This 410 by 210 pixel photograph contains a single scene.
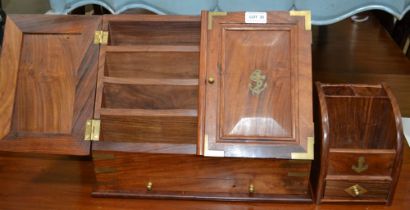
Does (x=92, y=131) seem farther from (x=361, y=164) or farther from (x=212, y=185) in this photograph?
(x=361, y=164)

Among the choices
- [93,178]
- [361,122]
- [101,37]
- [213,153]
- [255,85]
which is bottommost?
[93,178]

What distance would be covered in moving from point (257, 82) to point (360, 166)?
41 cm

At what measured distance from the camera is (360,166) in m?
1.24

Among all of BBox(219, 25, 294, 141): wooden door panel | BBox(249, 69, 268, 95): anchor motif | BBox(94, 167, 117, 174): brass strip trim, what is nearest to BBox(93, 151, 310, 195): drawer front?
BBox(94, 167, 117, 174): brass strip trim

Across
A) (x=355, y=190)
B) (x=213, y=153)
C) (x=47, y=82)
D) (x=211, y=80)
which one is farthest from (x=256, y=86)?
(x=47, y=82)

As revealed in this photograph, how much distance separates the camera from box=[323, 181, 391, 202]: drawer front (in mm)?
1271

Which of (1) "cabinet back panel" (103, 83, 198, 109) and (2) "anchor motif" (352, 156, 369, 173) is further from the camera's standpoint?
(1) "cabinet back panel" (103, 83, 198, 109)

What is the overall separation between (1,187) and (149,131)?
1.96ft

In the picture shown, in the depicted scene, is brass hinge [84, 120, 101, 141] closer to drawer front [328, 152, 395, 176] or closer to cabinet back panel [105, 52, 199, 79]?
cabinet back panel [105, 52, 199, 79]

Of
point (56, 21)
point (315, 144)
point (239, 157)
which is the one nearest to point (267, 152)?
point (239, 157)

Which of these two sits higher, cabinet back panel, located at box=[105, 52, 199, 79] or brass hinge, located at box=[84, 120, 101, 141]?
cabinet back panel, located at box=[105, 52, 199, 79]

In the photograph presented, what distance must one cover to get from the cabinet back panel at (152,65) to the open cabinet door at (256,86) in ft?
0.38

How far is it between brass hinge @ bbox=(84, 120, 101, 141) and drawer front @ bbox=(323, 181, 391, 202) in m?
0.73

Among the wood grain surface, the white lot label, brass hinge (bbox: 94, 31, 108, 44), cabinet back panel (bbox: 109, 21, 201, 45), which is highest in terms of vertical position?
the white lot label
